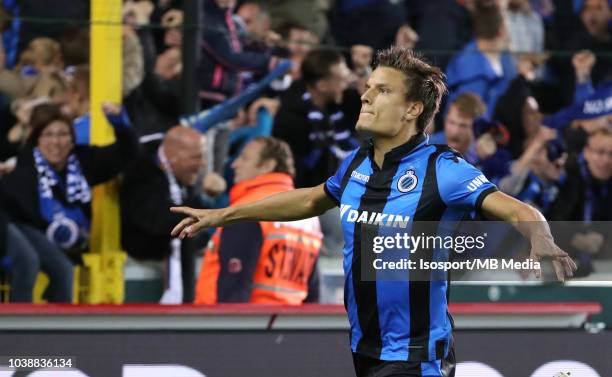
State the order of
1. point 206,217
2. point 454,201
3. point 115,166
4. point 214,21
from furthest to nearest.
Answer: point 214,21, point 115,166, point 206,217, point 454,201

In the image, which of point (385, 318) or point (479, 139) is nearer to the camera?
point (385, 318)

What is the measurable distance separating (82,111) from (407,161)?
12.7ft

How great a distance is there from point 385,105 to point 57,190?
3.61 meters

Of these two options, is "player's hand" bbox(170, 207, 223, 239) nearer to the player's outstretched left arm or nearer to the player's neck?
the player's neck

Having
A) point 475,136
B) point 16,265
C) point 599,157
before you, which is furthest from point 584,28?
point 16,265

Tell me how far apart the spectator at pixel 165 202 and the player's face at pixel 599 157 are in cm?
304

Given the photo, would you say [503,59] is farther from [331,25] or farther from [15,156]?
[15,156]

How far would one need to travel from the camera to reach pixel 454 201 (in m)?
4.74

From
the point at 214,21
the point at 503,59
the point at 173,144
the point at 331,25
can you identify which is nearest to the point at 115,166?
the point at 173,144

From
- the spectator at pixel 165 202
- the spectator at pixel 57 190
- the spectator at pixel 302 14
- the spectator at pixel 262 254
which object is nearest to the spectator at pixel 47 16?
the spectator at pixel 57 190

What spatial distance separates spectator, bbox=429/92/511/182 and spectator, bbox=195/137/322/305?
1.66 metres

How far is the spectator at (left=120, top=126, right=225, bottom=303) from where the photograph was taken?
7.77m

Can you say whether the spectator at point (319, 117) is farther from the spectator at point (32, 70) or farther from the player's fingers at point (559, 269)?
the player's fingers at point (559, 269)

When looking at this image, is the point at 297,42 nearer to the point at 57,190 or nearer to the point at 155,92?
the point at 155,92
